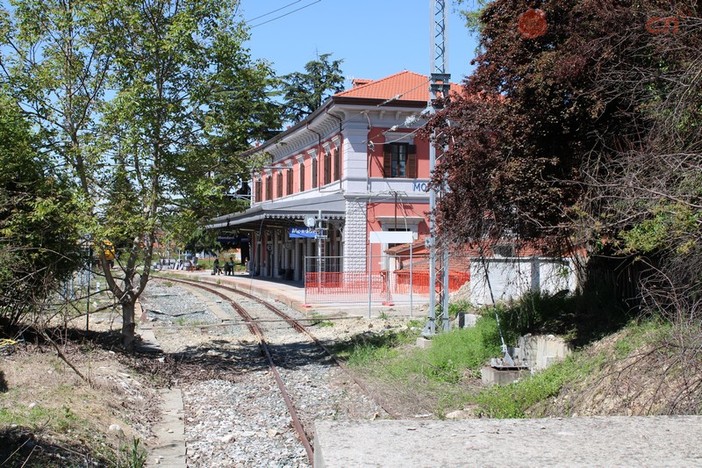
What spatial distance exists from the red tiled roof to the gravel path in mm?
15766

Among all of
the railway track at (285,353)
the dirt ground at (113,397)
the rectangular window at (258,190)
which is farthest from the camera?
the rectangular window at (258,190)

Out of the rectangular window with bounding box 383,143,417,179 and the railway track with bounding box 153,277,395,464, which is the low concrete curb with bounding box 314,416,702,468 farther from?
the rectangular window with bounding box 383,143,417,179

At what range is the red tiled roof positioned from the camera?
116 ft

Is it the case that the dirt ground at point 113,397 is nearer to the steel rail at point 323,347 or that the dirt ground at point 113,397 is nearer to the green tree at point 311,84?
the steel rail at point 323,347

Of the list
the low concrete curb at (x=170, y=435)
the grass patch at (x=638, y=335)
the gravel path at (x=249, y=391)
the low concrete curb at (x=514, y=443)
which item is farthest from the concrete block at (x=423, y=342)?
the low concrete curb at (x=514, y=443)

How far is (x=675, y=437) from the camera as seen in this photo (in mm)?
4961

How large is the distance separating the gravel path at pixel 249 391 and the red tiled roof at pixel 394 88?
15.8 meters

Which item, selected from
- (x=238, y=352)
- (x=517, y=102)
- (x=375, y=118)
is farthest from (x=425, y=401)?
(x=375, y=118)

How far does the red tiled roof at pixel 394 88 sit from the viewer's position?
35.3 meters

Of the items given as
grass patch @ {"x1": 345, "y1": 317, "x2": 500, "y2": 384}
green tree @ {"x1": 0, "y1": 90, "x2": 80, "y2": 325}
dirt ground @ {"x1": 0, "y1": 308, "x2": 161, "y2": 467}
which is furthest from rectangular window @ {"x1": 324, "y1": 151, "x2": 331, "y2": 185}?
green tree @ {"x1": 0, "y1": 90, "x2": 80, "y2": 325}

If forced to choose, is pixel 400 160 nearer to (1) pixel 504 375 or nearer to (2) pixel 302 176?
(2) pixel 302 176

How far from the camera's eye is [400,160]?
3581 cm

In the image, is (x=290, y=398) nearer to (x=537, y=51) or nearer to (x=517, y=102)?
(x=517, y=102)

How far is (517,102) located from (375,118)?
24724mm
